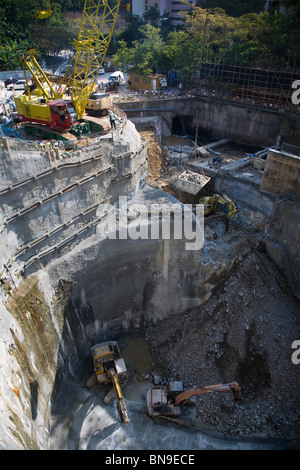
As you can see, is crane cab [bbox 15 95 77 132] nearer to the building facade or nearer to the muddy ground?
the muddy ground

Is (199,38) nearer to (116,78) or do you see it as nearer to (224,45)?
(224,45)

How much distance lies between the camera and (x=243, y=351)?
2114 centimetres

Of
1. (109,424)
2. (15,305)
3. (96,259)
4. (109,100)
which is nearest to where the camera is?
(15,305)

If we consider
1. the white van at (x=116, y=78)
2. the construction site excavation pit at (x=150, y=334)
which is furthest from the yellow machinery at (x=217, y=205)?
the white van at (x=116, y=78)

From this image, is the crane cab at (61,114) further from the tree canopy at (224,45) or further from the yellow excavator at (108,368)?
the tree canopy at (224,45)

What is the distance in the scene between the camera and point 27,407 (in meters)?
15.3

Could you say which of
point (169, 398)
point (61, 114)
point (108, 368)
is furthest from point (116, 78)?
point (169, 398)

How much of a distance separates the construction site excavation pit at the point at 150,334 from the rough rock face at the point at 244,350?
7cm

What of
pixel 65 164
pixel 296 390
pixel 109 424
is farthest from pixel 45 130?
pixel 296 390

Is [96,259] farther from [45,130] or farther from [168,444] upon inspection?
[168,444]

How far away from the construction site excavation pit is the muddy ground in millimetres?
64

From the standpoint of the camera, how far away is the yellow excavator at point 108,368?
19.5m

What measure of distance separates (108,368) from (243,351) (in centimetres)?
859

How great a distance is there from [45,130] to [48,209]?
21.3 ft
